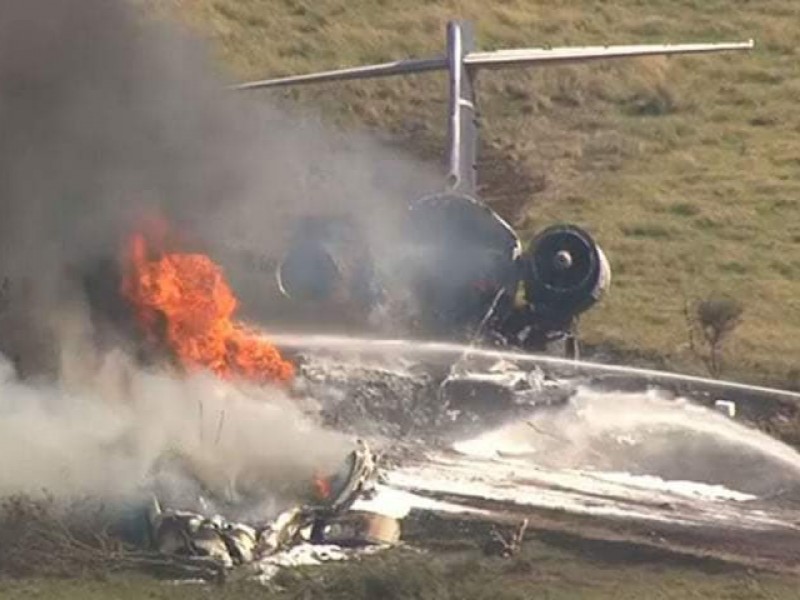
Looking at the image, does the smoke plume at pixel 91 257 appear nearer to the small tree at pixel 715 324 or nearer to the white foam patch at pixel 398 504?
the white foam patch at pixel 398 504

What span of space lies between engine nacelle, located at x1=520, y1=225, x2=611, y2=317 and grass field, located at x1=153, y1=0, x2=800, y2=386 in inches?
240

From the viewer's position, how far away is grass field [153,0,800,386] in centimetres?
4850

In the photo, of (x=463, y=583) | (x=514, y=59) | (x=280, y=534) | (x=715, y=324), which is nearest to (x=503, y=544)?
(x=463, y=583)

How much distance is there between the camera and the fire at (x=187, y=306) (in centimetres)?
3209

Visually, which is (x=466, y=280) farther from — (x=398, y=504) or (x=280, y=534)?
(x=280, y=534)

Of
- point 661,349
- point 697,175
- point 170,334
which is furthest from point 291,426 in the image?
point 697,175

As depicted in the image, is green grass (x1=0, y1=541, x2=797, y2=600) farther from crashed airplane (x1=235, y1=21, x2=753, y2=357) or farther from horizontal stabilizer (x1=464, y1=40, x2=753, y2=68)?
horizontal stabilizer (x1=464, y1=40, x2=753, y2=68)

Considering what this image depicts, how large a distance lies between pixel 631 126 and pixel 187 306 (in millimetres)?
31367

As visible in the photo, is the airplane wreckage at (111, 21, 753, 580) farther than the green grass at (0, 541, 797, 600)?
Yes

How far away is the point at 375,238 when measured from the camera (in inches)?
1458

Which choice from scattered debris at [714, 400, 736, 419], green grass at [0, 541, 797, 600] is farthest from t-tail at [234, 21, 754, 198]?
green grass at [0, 541, 797, 600]

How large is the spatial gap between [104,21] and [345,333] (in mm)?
8078

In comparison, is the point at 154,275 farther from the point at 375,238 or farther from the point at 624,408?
the point at 624,408

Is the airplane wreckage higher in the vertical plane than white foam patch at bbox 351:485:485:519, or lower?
higher
